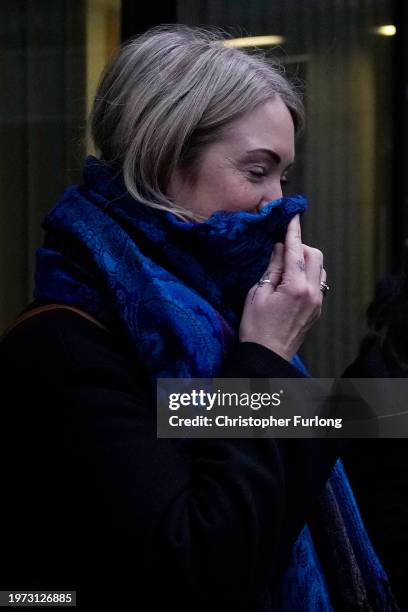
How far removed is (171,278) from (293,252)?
0.23 metres

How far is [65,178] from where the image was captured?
4184 millimetres

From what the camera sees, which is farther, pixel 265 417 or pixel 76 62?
pixel 76 62

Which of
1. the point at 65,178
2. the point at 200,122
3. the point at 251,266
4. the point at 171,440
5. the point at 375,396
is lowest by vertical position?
the point at 171,440

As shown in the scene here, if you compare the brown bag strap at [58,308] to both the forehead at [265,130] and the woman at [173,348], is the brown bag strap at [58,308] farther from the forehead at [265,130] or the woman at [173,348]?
the forehead at [265,130]

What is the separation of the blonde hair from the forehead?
0.6 inches

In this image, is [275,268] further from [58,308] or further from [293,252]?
[58,308]

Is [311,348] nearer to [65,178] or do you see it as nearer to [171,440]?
[65,178]

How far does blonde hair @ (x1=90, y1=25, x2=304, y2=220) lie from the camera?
5.49ft

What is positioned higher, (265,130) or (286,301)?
(265,130)

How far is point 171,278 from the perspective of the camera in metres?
1.58

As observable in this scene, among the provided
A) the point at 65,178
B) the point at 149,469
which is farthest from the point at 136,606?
the point at 65,178

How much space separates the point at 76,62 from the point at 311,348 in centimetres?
177

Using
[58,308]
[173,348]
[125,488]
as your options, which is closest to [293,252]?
[173,348]

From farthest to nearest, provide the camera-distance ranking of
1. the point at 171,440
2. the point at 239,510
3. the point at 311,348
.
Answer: the point at 311,348 → the point at 171,440 → the point at 239,510
